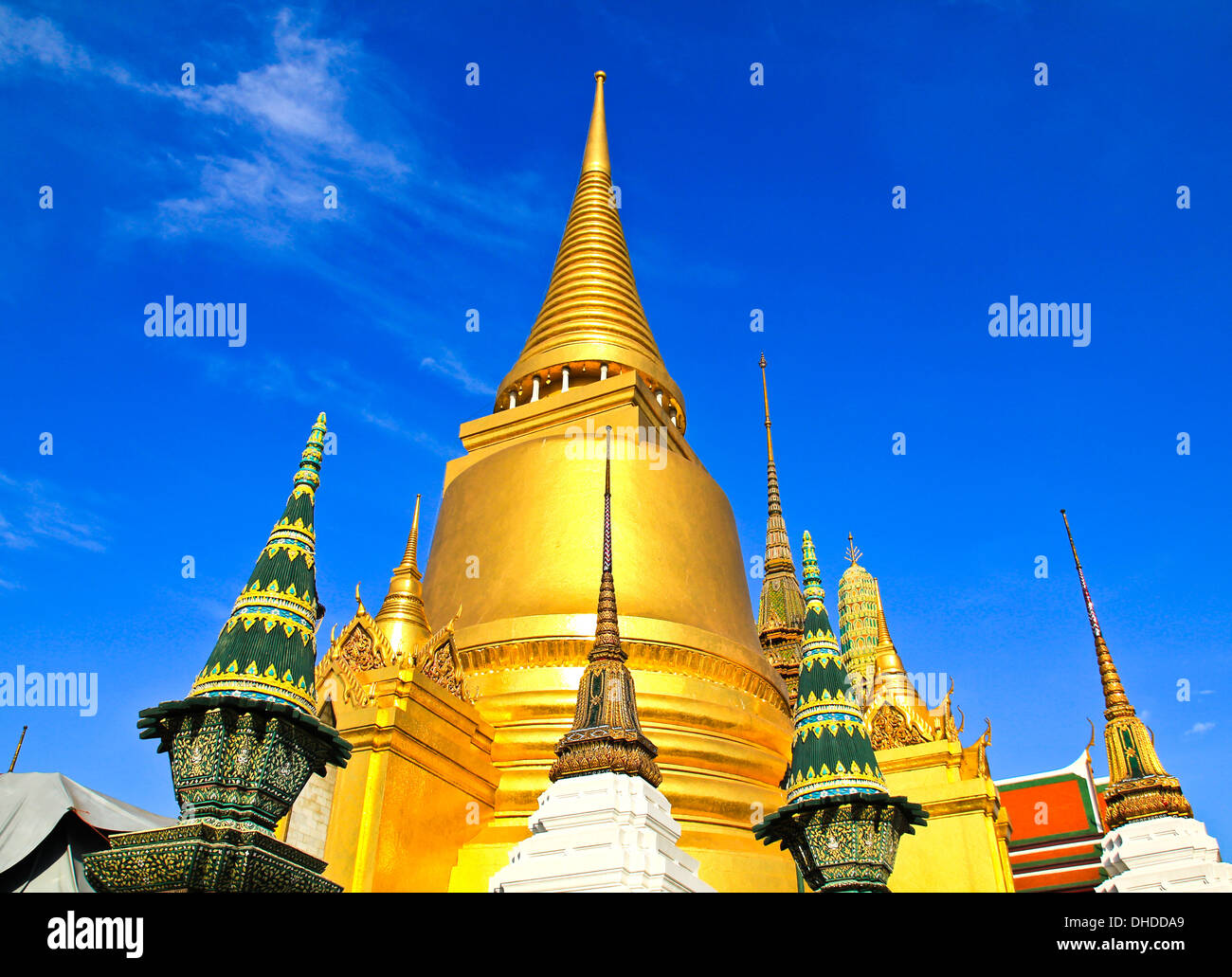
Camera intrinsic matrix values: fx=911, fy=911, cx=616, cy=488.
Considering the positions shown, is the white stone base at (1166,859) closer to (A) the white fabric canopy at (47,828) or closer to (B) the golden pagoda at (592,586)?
(B) the golden pagoda at (592,586)

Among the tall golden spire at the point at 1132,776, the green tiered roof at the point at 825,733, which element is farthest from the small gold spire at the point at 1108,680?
the green tiered roof at the point at 825,733

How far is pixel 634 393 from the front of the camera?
1647 cm

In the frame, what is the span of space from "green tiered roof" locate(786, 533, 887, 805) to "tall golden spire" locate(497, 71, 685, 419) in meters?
11.9

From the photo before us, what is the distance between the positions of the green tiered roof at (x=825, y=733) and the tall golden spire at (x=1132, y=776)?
6318mm

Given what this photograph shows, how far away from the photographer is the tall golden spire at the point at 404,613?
496 inches

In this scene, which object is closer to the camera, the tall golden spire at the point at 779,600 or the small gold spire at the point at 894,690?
the small gold spire at the point at 894,690

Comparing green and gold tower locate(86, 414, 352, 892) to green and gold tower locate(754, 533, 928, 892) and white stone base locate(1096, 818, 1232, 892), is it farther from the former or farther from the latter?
white stone base locate(1096, 818, 1232, 892)

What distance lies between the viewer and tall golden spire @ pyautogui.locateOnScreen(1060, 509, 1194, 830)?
10422 millimetres

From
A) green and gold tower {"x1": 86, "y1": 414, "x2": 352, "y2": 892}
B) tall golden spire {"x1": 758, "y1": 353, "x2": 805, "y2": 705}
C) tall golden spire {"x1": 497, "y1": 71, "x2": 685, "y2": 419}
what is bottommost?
green and gold tower {"x1": 86, "y1": 414, "x2": 352, "y2": 892}

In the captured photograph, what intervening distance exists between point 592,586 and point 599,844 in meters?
7.18

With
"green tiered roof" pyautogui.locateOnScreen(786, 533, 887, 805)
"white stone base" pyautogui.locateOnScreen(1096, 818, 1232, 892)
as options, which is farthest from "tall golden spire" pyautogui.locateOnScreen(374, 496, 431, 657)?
"white stone base" pyautogui.locateOnScreen(1096, 818, 1232, 892)

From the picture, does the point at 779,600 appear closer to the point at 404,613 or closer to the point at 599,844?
the point at 404,613
